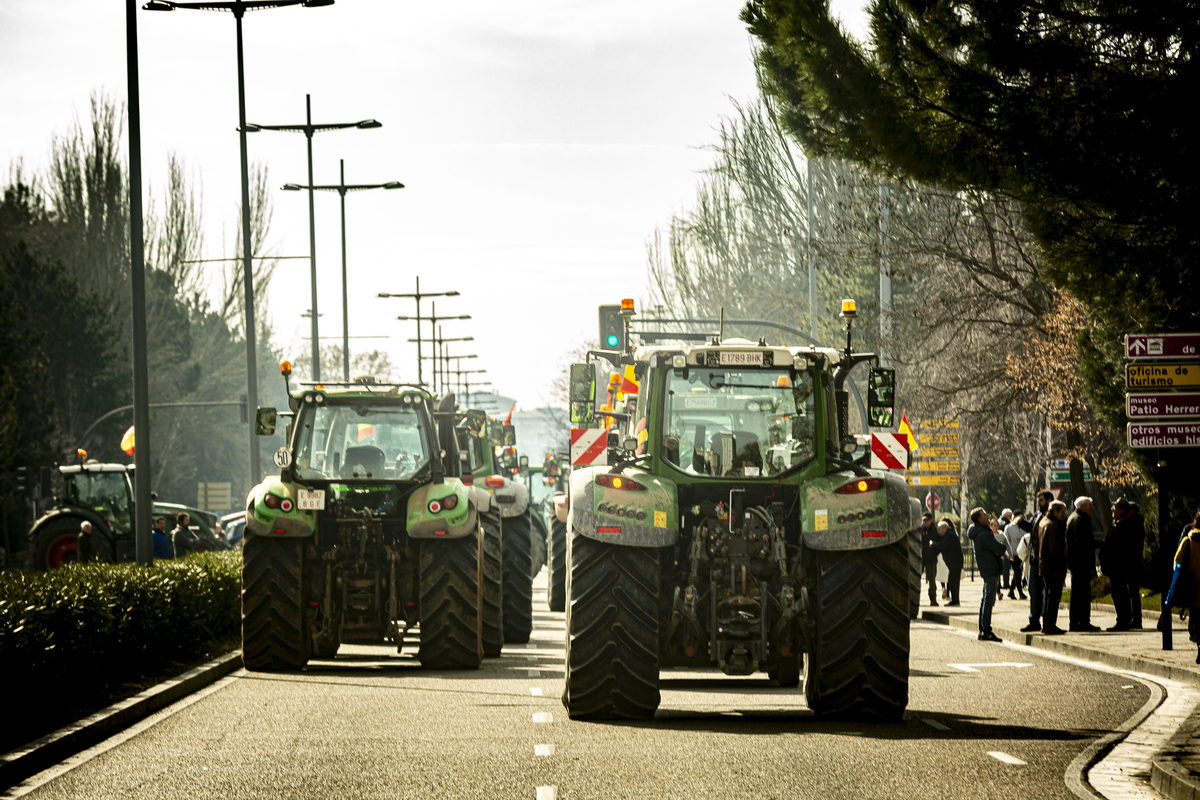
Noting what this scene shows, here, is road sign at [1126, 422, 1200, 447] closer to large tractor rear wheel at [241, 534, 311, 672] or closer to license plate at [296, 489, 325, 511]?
license plate at [296, 489, 325, 511]

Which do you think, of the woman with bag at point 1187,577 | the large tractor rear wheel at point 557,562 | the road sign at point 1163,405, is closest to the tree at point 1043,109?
the road sign at point 1163,405

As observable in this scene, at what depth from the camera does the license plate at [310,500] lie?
16172mm

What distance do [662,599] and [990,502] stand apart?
4743 cm

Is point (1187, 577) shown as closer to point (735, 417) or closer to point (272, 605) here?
point (735, 417)

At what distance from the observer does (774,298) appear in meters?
60.3

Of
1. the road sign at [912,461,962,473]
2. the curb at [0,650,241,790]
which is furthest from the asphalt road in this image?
the road sign at [912,461,962,473]

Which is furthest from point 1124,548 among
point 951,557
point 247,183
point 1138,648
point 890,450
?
point 247,183

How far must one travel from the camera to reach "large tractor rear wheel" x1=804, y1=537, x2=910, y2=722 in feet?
38.6

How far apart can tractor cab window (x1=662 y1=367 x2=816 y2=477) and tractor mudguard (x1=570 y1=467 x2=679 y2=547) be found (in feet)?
2.15

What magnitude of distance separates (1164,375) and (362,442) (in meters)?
8.43

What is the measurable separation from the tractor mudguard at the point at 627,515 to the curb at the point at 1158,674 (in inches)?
143

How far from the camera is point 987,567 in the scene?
2198 cm

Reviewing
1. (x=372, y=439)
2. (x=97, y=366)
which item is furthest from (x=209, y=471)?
(x=372, y=439)

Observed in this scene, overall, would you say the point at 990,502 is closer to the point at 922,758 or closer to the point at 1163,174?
the point at 1163,174
